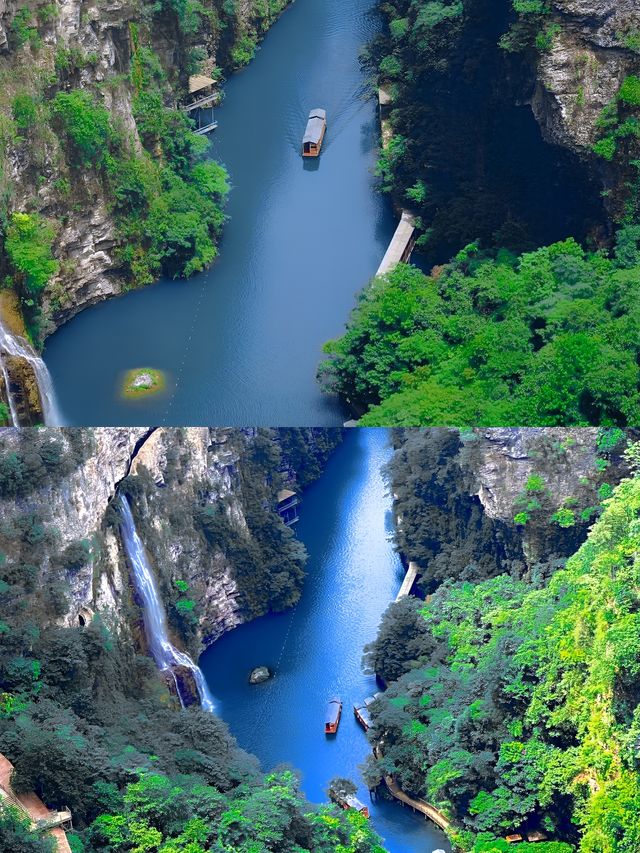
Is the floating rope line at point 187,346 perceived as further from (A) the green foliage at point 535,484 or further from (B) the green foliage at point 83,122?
(A) the green foliage at point 535,484

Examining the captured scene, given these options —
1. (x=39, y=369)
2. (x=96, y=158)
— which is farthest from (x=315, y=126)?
(x=39, y=369)

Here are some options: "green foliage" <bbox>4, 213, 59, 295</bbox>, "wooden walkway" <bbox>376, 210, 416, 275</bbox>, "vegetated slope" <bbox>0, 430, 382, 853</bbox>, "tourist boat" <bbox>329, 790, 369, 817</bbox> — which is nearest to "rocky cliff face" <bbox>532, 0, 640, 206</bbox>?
"wooden walkway" <bbox>376, 210, 416, 275</bbox>

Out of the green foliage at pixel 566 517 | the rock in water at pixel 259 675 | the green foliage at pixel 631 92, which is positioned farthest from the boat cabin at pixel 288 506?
the green foliage at pixel 631 92

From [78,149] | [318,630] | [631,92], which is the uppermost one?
[631,92]

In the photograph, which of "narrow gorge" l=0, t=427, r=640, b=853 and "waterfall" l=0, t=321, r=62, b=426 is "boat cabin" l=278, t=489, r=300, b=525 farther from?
"waterfall" l=0, t=321, r=62, b=426

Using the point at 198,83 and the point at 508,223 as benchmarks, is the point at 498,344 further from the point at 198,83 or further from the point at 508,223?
the point at 198,83

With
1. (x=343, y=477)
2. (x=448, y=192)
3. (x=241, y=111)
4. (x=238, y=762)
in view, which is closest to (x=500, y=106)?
(x=448, y=192)

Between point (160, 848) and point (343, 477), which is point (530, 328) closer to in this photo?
point (343, 477)
